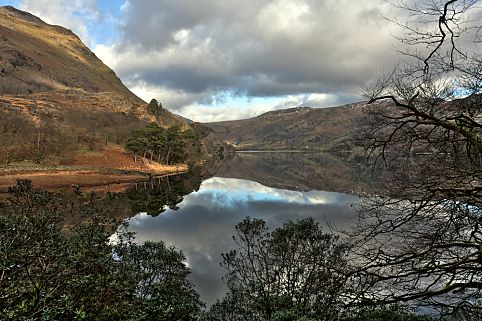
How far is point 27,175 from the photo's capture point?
166 ft

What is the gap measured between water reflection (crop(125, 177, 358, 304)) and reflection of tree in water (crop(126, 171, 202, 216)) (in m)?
1.36

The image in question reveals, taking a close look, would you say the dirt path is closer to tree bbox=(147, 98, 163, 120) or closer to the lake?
the lake

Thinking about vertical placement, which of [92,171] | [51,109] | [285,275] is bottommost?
[285,275]

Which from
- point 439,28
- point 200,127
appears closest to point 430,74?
point 439,28

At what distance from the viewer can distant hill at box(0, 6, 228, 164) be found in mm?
61469

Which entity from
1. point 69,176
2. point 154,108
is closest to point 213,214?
point 69,176

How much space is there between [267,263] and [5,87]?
135m

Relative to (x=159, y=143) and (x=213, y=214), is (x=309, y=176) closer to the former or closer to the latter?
(x=159, y=143)

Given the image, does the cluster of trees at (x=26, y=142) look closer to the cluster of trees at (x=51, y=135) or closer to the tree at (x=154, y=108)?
the cluster of trees at (x=51, y=135)

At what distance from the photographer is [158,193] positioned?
161ft

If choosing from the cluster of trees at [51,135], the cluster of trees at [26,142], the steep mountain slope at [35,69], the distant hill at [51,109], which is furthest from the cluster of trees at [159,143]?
the steep mountain slope at [35,69]

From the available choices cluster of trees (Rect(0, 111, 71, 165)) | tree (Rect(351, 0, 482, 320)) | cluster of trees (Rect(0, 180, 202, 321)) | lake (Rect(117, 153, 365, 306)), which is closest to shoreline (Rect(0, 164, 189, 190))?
cluster of trees (Rect(0, 111, 71, 165))

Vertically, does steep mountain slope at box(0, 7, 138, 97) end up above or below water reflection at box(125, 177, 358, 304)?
above

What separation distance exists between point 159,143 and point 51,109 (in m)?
42.5
